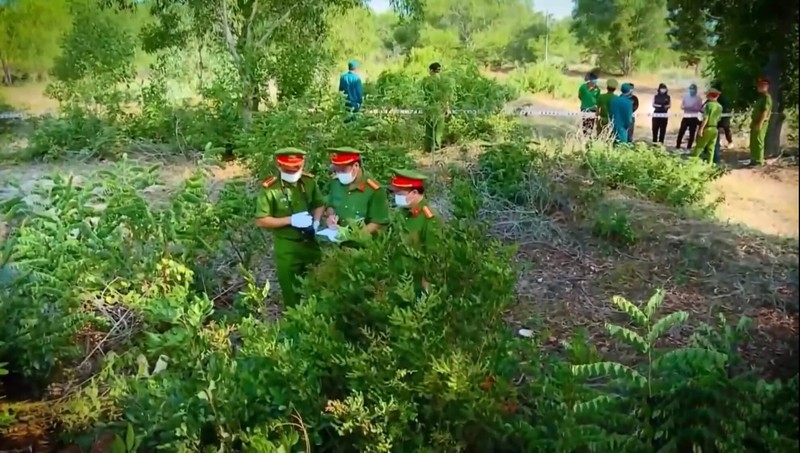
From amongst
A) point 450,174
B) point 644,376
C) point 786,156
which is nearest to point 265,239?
point 450,174

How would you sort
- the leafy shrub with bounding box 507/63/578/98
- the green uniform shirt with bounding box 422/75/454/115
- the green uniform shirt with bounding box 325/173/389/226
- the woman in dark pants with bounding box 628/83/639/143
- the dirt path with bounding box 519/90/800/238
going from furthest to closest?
the green uniform shirt with bounding box 422/75/454/115 → the leafy shrub with bounding box 507/63/578/98 → the woman in dark pants with bounding box 628/83/639/143 → the green uniform shirt with bounding box 325/173/389/226 → the dirt path with bounding box 519/90/800/238

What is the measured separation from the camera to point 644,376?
2.07 meters

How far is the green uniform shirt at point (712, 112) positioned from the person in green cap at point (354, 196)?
56.2 inches

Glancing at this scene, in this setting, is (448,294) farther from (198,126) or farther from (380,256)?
(198,126)

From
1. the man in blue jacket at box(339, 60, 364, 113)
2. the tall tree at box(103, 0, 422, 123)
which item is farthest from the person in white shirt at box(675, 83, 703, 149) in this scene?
the tall tree at box(103, 0, 422, 123)

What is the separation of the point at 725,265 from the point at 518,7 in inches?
86.5

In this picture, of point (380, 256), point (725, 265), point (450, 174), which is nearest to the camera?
point (380, 256)

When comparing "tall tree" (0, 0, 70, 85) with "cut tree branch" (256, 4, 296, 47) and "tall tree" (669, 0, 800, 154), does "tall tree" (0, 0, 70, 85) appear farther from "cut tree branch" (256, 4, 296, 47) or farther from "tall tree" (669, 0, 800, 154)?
"tall tree" (669, 0, 800, 154)

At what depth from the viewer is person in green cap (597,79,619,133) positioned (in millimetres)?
4589

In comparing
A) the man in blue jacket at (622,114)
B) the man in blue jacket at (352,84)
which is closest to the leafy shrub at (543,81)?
the man in blue jacket at (622,114)

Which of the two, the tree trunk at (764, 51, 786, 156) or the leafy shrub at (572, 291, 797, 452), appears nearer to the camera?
the tree trunk at (764, 51, 786, 156)

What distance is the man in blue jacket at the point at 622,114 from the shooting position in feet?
14.3

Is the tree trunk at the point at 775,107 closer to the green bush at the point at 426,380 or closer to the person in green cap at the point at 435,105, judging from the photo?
the green bush at the point at 426,380

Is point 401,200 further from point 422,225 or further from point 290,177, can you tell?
point 290,177
